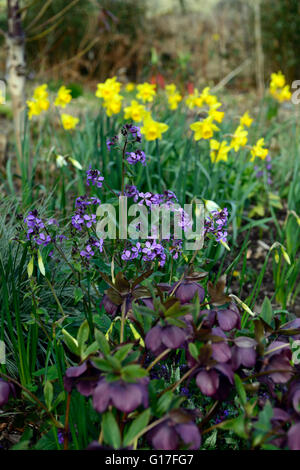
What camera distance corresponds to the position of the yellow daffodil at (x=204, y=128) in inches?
86.9

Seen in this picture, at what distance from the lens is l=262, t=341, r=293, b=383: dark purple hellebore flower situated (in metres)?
1.07

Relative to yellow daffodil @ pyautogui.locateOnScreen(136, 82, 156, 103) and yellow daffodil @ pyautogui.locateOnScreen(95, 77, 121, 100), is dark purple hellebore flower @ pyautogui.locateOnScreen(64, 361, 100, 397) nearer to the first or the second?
yellow daffodil @ pyautogui.locateOnScreen(95, 77, 121, 100)

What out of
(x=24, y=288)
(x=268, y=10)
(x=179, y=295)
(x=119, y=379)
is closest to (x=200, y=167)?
(x=24, y=288)

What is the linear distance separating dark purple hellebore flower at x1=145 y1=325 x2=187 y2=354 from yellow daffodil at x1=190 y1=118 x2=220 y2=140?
4.50 ft

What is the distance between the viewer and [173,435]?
0.95m

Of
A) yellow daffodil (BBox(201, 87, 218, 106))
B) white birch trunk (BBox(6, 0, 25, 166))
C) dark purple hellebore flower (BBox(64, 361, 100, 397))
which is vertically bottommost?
dark purple hellebore flower (BBox(64, 361, 100, 397))

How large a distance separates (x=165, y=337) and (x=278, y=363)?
29 cm

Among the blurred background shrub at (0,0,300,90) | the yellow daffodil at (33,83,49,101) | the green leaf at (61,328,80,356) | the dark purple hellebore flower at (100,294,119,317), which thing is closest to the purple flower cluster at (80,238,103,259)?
the dark purple hellebore flower at (100,294,119,317)

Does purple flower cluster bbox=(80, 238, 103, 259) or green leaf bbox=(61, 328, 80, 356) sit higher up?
purple flower cluster bbox=(80, 238, 103, 259)

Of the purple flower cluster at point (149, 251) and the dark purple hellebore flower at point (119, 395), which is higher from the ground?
the purple flower cluster at point (149, 251)

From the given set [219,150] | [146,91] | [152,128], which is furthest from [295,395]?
[146,91]

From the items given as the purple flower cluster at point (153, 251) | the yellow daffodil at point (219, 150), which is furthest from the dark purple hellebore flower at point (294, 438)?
the yellow daffodil at point (219, 150)

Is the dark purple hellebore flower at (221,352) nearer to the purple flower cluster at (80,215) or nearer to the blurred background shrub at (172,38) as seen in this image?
the purple flower cluster at (80,215)

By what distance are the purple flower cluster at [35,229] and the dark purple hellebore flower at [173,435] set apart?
626mm
